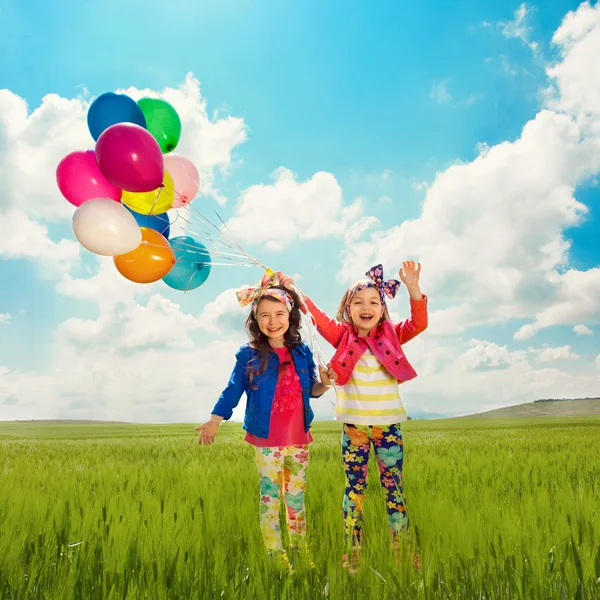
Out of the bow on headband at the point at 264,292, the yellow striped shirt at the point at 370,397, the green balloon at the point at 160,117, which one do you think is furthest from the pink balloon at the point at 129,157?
the yellow striped shirt at the point at 370,397

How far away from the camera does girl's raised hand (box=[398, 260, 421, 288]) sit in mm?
3414

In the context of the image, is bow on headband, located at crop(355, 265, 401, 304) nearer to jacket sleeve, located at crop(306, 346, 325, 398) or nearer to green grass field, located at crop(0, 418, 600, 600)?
jacket sleeve, located at crop(306, 346, 325, 398)

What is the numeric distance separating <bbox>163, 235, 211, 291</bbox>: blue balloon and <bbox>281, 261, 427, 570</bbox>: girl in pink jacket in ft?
3.15

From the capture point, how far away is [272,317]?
3297 mm

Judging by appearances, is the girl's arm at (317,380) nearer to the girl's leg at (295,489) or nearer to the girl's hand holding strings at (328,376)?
the girl's hand holding strings at (328,376)

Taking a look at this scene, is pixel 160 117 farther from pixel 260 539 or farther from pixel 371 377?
pixel 260 539

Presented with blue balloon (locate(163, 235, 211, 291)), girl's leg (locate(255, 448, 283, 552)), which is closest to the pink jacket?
girl's leg (locate(255, 448, 283, 552))

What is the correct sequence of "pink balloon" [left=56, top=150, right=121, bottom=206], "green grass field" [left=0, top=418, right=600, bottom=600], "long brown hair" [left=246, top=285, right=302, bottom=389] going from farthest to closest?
"pink balloon" [left=56, top=150, right=121, bottom=206] → "long brown hair" [left=246, top=285, right=302, bottom=389] → "green grass field" [left=0, top=418, right=600, bottom=600]

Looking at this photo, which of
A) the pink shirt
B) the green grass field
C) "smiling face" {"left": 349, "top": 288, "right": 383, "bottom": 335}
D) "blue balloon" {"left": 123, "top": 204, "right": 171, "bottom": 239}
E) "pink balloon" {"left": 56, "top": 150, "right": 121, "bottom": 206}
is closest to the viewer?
the green grass field

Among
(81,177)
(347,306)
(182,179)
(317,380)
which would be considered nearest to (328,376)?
(317,380)

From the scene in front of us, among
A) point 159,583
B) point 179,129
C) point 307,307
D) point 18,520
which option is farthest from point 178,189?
point 159,583

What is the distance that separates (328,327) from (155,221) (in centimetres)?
168

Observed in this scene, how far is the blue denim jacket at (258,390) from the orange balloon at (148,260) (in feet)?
3.29

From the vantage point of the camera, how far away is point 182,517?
324 cm
